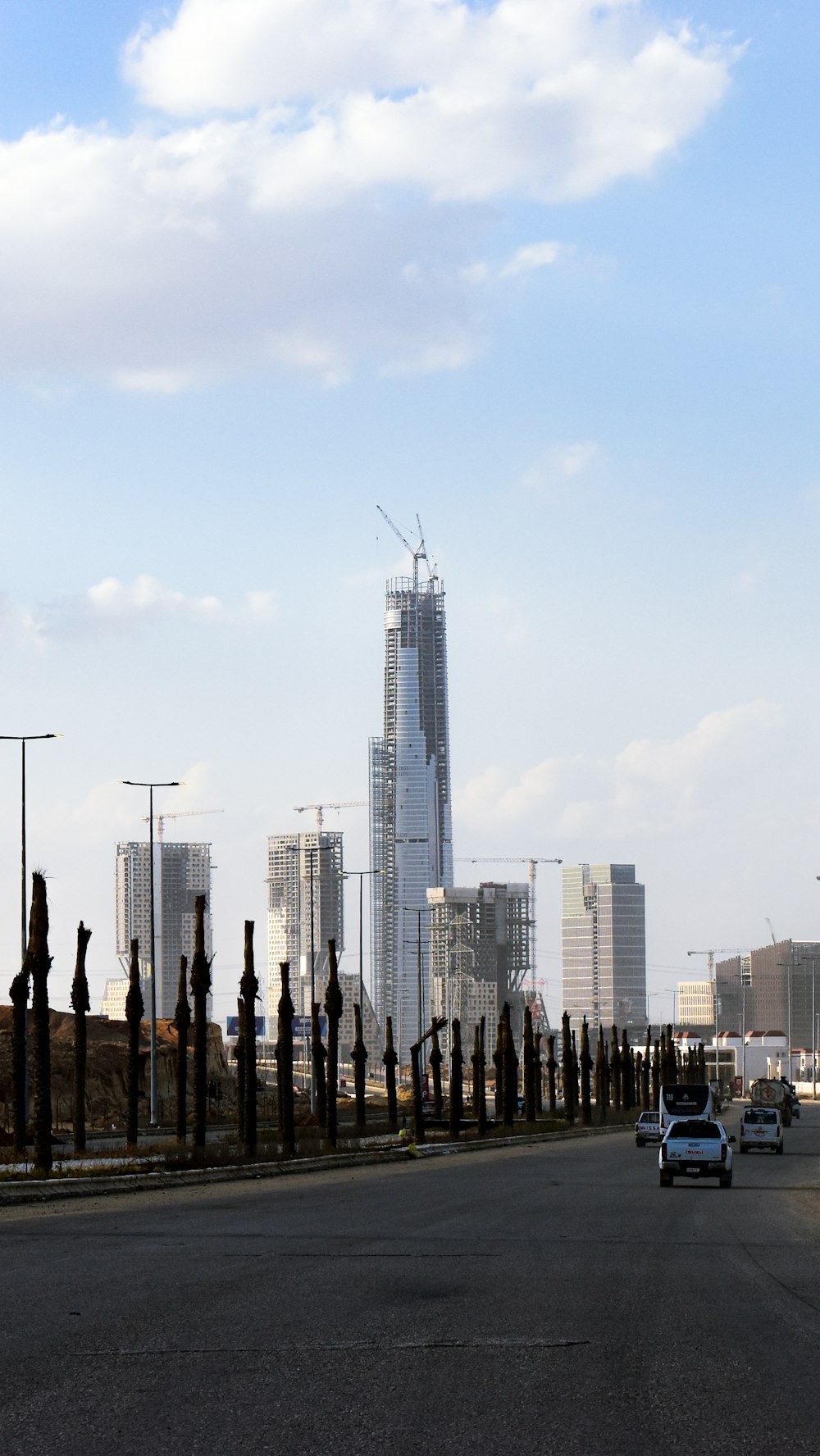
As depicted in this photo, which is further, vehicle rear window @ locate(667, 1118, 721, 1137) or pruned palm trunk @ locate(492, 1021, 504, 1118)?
pruned palm trunk @ locate(492, 1021, 504, 1118)

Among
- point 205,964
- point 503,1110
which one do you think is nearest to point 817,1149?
point 503,1110

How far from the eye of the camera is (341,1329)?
528 inches

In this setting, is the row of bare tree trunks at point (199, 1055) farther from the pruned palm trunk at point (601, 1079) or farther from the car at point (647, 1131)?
the pruned palm trunk at point (601, 1079)

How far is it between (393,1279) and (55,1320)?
4.94m

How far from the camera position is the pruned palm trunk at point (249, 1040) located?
176ft

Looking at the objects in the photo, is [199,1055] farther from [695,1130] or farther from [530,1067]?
[530,1067]

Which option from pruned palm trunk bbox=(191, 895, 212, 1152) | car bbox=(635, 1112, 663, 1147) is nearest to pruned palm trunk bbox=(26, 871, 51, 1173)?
pruned palm trunk bbox=(191, 895, 212, 1152)

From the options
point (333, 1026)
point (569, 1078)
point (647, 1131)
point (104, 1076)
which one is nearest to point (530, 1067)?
point (569, 1078)

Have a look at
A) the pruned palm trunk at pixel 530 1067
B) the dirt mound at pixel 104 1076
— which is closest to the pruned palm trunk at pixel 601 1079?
the pruned palm trunk at pixel 530 1067

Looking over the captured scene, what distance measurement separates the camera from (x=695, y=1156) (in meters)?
43.9

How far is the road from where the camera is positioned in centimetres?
951

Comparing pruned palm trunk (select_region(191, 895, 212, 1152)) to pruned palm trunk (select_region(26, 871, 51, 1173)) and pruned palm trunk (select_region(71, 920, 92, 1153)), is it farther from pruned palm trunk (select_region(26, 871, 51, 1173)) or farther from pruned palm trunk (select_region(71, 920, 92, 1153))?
pruned palm trunk (select_region(26, 871, 51, 1173))

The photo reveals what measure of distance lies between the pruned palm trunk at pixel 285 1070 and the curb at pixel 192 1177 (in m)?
1.91

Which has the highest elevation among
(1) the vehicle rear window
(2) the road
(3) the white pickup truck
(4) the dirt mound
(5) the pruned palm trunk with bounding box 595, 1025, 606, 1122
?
(2) the road
